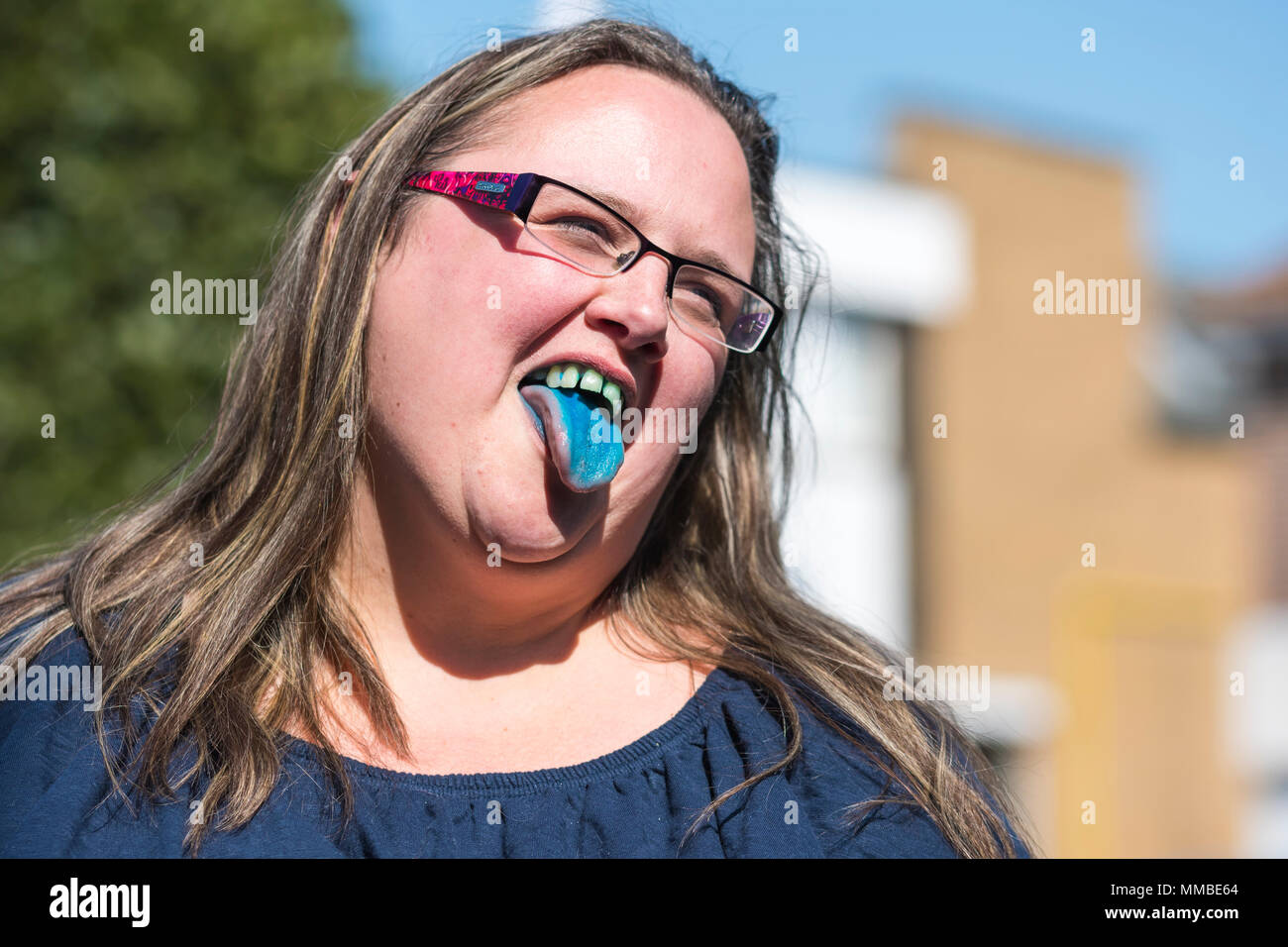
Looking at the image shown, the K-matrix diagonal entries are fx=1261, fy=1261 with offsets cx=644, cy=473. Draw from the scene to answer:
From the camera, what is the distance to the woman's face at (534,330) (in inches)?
69.6

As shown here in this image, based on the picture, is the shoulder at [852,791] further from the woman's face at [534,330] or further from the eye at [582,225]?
the eye at [582,225]

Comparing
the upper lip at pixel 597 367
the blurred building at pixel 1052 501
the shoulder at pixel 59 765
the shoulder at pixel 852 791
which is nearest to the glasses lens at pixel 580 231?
the upper lip at pixel 597 367

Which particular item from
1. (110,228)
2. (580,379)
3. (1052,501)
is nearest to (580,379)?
(580,379)

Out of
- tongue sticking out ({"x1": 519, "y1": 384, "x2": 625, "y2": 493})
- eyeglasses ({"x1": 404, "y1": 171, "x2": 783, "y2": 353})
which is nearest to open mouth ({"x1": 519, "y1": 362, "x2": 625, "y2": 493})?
tongue sticking out ({"x1": 519, "y1": 384, "x2": 625, "y2": 493})

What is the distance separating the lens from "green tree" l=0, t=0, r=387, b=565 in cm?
429

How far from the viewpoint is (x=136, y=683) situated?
69.4 inches

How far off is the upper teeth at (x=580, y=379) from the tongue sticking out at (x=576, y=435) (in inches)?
0.5

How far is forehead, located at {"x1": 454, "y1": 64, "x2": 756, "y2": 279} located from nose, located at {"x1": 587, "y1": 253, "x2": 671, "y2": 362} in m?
0.06

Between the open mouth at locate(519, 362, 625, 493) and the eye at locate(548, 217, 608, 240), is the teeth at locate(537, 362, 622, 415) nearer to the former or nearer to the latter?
the open mouth at locate(519, 362, 625, 493)

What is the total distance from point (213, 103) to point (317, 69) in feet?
Answer: 1.33

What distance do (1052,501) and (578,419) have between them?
1252 cm

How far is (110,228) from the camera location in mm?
4418
